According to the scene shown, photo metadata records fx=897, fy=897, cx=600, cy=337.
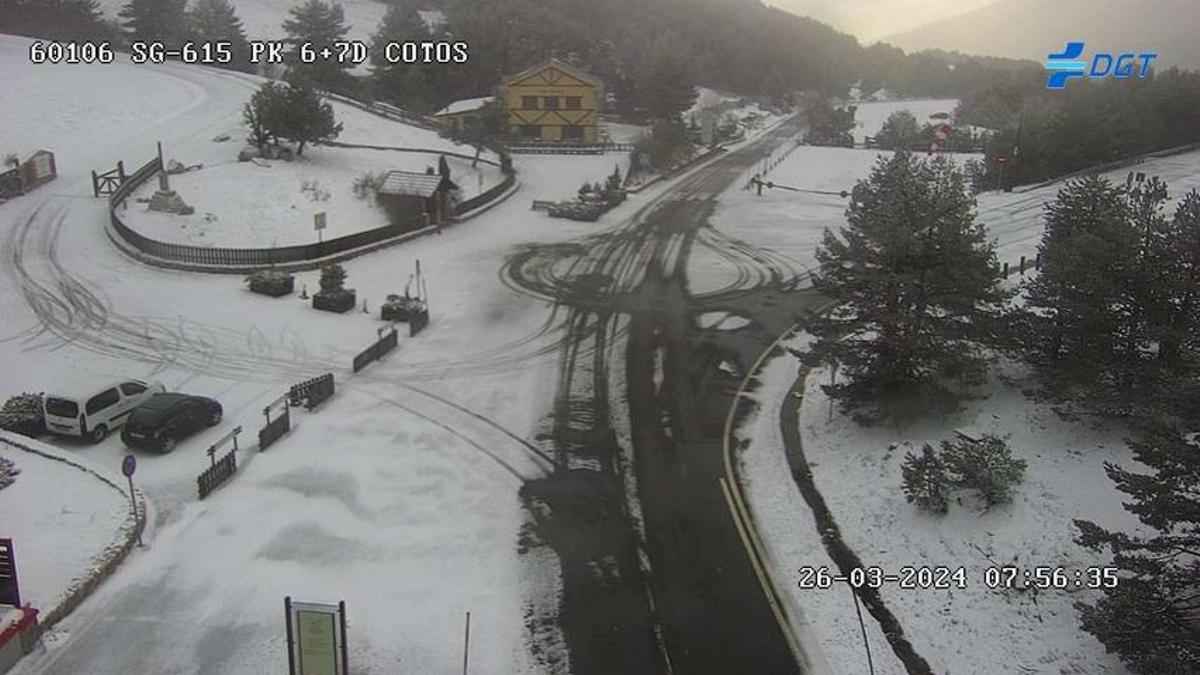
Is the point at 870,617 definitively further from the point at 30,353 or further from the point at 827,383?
the point at 30,353

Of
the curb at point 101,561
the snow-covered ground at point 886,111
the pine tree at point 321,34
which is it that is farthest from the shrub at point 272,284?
the snow-covered ground at point 886,111

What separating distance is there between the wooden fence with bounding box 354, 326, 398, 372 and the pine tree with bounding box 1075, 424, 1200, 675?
79.2ft

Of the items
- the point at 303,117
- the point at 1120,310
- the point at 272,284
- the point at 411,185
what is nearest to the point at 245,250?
the point at 272,284

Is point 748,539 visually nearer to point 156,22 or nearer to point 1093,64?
point 1093,64

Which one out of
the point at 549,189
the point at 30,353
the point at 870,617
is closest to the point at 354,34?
the point at 549,189

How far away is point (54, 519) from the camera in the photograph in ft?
68.4

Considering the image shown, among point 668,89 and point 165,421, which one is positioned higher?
point 668,89

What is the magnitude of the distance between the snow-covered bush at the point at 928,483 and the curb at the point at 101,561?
1788 centimetres

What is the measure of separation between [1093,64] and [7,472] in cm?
3054

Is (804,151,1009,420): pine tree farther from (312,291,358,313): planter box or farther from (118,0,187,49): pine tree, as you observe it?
(118,0,187,49): pine tree

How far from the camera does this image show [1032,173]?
71.0 metres

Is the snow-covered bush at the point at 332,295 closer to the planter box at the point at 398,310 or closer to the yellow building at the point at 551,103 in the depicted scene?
Result: the planter box at the point at 398,310

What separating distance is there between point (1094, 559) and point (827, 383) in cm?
1360

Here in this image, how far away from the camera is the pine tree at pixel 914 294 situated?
24438mm
